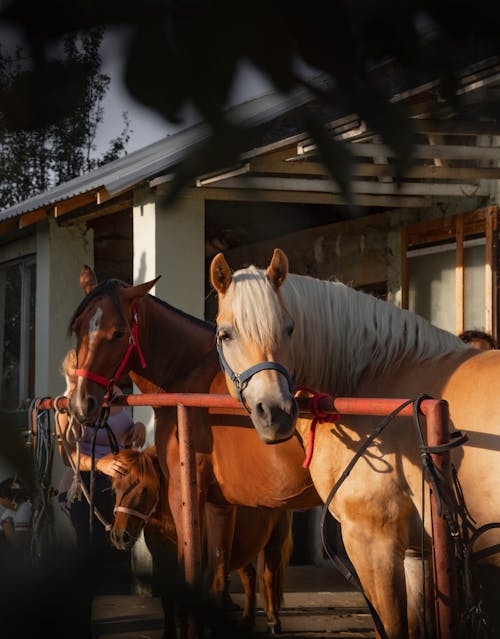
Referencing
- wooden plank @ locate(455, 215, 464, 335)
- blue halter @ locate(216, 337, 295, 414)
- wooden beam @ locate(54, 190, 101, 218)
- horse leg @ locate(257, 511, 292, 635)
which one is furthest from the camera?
wooden plank @ locate(455, 215, 464, 335)

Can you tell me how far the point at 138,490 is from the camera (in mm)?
4316

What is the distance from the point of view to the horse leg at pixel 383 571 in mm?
2566

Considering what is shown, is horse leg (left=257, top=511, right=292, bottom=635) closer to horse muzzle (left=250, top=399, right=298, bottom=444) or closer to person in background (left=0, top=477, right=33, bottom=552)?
horse muzzle (left=250, top=399, right=298, bottom=444)

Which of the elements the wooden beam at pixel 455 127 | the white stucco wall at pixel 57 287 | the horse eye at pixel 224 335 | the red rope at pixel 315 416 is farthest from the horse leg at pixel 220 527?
the white stucco wall at pixel 57 287

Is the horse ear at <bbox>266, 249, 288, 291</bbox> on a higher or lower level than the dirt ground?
higher

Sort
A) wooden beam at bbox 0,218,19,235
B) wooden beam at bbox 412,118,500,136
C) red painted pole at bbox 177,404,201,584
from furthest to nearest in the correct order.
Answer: red painted pole at bbox 177,404,201,584
wooden beam at bbox 0,218,19,235
wooden beam at bbox 412,118,500,136

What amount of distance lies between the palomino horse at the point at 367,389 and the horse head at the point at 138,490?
59.7 inches

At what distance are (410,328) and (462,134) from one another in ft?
6.91

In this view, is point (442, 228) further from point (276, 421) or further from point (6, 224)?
point (6, 224)

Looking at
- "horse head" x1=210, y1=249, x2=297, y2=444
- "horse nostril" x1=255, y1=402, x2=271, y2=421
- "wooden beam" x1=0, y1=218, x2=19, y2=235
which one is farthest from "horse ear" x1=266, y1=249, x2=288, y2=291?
"wooden beam" x1=0, y1=218, x2=19, y2=235

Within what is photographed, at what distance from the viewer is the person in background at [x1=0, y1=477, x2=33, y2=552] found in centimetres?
84

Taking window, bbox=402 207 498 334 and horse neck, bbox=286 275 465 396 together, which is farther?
window, bbox=402 207 498 334

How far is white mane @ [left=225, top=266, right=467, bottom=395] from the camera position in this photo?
285cm

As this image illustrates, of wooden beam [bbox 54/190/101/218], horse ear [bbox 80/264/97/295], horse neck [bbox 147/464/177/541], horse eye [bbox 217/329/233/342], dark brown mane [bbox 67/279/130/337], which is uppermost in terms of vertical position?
wooden beam [bbox 54/190/101/218]
